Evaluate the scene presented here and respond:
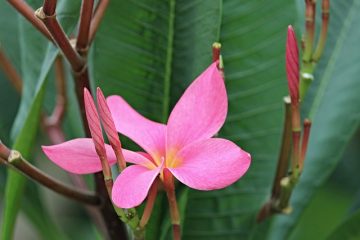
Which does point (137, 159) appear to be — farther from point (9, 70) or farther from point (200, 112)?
point (9, 70)

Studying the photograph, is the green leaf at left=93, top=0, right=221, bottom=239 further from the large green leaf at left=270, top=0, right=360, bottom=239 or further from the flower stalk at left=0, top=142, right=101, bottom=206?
the large green leaf at left=270, top=0, right=360, bottom=239

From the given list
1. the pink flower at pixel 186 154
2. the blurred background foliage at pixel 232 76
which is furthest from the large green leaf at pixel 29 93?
the pink flower at pixel 186 154

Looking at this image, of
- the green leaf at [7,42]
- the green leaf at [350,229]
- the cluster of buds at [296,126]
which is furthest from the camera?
the green leaf at [7,42]

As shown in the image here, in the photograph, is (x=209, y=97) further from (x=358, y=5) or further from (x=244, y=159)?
(x=358, y=5)

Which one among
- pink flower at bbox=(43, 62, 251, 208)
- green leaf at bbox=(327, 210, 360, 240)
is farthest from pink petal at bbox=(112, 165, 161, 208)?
green leaf at bbox=(327, 210, 360, 240)

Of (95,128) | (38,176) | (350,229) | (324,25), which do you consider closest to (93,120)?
(95,128)

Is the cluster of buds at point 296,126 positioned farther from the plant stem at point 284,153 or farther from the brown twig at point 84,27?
the brown twig at point 84,27
